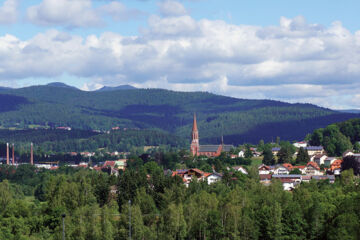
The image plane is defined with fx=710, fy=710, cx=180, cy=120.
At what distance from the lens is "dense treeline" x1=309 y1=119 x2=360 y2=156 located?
175 m

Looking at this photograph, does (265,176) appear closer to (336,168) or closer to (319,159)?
(336,168)

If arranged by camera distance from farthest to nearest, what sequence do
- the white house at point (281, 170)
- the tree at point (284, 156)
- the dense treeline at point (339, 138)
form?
1. the dense treeline at point (339, 138)
2. the tree at point (284, 156)
3. the white house at point (281, 170)

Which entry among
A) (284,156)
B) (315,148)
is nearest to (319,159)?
(284,156)

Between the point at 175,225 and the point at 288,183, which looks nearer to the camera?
the point at 175,225

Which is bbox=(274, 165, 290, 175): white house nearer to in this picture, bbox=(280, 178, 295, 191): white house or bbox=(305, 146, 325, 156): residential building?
bbox=(280, 178, 295, 191): white house

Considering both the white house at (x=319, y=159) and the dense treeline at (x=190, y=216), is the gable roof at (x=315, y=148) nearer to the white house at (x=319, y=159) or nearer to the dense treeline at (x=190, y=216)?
the white house at (x=319, y=159)

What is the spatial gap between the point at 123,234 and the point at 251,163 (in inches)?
3799

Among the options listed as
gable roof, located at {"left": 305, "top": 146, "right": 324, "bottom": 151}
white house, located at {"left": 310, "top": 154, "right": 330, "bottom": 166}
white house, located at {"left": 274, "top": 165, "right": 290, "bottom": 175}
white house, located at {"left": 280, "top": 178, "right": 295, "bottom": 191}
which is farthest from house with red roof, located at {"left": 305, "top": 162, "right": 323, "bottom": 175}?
gable roof, located at {"left": 305, "top": 146, "right": 324, "bottom": 151}

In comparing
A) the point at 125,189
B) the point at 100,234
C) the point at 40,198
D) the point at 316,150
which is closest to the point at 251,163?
the point at 316,150

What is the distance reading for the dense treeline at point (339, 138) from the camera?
17475 cm

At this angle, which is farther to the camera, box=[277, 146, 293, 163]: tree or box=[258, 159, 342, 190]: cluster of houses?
box=[277, 146, 293, 163]: tree

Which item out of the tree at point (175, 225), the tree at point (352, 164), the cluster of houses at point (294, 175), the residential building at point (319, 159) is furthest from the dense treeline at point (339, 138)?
the tree at point (175, 225)

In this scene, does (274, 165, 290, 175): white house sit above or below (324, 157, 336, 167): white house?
below

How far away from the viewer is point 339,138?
6993 inches
